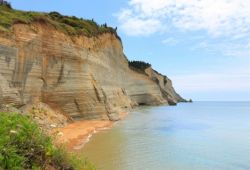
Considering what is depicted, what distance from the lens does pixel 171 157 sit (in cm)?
1250

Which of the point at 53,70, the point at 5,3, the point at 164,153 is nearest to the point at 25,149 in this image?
the point at 164,153

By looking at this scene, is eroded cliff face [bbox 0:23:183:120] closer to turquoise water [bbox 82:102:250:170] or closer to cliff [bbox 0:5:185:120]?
cliff [bbox 0:5:185:120]

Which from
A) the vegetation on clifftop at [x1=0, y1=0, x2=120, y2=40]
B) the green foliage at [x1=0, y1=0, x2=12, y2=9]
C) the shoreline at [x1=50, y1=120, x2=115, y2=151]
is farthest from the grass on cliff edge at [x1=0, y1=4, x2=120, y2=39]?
the shoreline at [x1=50, y1=120, x2=115, y2=151]

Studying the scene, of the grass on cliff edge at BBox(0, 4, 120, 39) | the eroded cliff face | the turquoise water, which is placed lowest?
the turquoise water

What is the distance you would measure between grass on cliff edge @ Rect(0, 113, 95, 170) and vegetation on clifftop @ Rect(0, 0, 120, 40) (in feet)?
40.2

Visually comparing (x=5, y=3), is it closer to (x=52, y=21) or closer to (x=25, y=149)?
(x=52, y=21)

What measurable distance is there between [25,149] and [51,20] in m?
17.8

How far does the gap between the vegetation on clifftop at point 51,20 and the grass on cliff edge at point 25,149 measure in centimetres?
1225

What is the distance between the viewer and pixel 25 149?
13.8ft

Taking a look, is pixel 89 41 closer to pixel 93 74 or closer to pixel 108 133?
pixel 93 74

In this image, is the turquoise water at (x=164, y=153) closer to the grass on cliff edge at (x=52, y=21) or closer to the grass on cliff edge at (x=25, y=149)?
the grass on cliff edge at (x=25, y=149)

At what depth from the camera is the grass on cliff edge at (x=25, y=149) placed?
380 cm

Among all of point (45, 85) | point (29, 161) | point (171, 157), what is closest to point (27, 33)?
point (45, 85)

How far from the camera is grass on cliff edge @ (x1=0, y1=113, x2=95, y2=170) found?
150 inches
